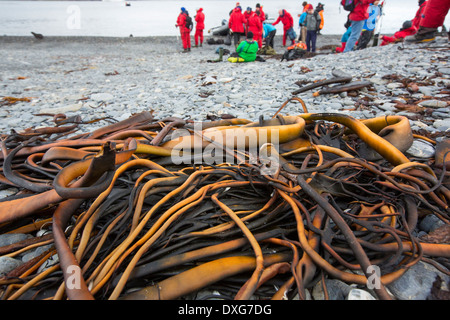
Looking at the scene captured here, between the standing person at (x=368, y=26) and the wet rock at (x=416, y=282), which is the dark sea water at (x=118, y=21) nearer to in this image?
the standing person at (x=368, y=26)

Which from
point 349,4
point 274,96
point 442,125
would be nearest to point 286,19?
point 349,4

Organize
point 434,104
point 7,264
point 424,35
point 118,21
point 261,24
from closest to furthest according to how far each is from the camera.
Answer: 1. point 7,264
2. point 434,104
3. point 424,35
4. point 261,24
5. point 118,21

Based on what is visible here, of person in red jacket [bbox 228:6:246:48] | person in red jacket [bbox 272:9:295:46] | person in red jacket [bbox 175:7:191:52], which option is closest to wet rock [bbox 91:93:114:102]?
person in red jacket [bbox 228:6:246:48]

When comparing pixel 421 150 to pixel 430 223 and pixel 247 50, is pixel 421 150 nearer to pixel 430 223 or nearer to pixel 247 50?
pixel 430 223

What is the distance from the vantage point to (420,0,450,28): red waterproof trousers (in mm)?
6316

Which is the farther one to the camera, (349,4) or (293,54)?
(293,54)

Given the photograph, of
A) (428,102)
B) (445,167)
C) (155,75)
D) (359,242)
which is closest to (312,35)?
(155,75)

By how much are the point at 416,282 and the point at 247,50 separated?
28.4 feet

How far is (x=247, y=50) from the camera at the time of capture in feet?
28.5

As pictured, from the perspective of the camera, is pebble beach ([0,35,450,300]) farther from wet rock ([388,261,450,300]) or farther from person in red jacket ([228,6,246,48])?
person in red jacket ([228,6,246,48])

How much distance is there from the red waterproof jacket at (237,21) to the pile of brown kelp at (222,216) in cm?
1245

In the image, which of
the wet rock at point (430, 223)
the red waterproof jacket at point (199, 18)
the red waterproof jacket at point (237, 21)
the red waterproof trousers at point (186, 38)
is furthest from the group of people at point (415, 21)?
the red waterproof jacket at point (199, 18)

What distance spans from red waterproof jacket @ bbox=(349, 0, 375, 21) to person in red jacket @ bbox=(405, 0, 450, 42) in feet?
4.83
